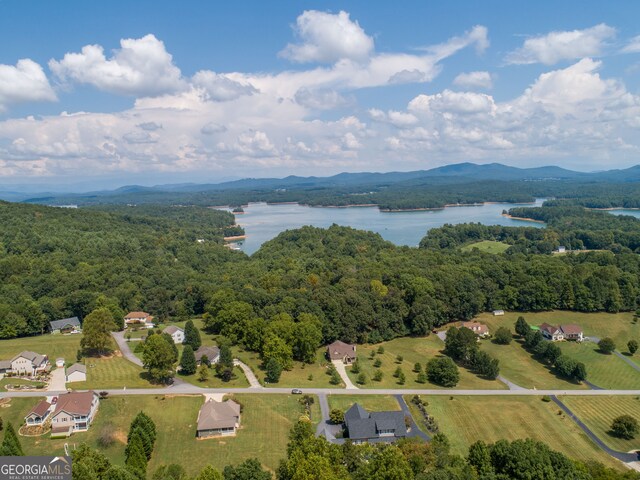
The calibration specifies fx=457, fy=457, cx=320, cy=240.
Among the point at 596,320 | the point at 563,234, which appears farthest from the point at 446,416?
the point at 563,234

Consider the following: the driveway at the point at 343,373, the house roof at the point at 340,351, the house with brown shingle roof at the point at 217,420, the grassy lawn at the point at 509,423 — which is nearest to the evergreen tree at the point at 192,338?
the house with brown shingle roof at the point at 217,420

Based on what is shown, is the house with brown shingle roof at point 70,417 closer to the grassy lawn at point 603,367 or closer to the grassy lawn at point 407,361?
the grassy lawn at point 407,361

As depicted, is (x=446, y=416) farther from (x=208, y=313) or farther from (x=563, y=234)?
(x=563, y=234)

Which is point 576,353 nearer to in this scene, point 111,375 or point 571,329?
point 571,329

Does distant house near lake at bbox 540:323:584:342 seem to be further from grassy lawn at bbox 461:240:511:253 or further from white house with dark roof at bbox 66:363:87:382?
grassy lawn at bbox 461:240:511:253

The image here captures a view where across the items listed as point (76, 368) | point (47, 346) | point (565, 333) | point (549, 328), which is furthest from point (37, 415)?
point (565, 333)
